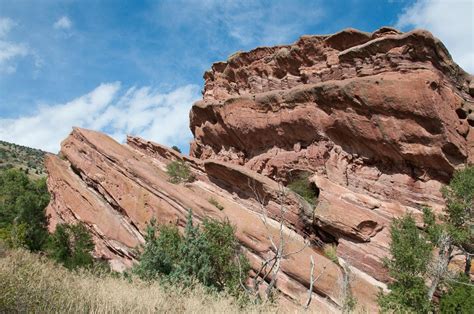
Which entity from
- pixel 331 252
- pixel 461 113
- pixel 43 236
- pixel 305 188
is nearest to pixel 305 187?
pixel 305 188

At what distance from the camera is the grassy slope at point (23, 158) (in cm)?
9362

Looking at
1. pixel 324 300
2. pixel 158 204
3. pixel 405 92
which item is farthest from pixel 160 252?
pixel 405 92

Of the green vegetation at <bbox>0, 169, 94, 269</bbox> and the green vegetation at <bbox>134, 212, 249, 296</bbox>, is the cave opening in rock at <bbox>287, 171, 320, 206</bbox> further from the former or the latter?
the green vegetation at <bbox>0, 169, 94, 269</bbox>

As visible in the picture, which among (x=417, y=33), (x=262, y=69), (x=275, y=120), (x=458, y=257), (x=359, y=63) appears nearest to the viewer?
(x=458, y=257)

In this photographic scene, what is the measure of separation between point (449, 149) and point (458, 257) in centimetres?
603

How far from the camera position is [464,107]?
73.4ft

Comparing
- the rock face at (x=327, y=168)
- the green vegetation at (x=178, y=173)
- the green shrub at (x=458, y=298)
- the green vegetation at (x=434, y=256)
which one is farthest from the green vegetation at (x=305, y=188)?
the green shrub at (x=458, y=298)

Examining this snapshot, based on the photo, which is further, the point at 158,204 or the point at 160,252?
the point at 158,204

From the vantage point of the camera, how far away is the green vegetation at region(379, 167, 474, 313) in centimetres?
1608

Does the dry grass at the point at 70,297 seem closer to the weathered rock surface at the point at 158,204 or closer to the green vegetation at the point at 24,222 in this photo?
the weathered rock surface at the point at 158,204

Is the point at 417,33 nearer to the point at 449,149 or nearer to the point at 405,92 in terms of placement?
the point at 405,92

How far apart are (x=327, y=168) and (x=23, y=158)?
367 ft

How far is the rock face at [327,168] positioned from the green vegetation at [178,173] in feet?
1.97

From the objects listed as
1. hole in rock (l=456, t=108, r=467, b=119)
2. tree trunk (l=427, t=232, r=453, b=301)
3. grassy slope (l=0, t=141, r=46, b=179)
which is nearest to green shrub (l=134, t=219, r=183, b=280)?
tree trunk (l=427, t=232, r=453, b=301)
